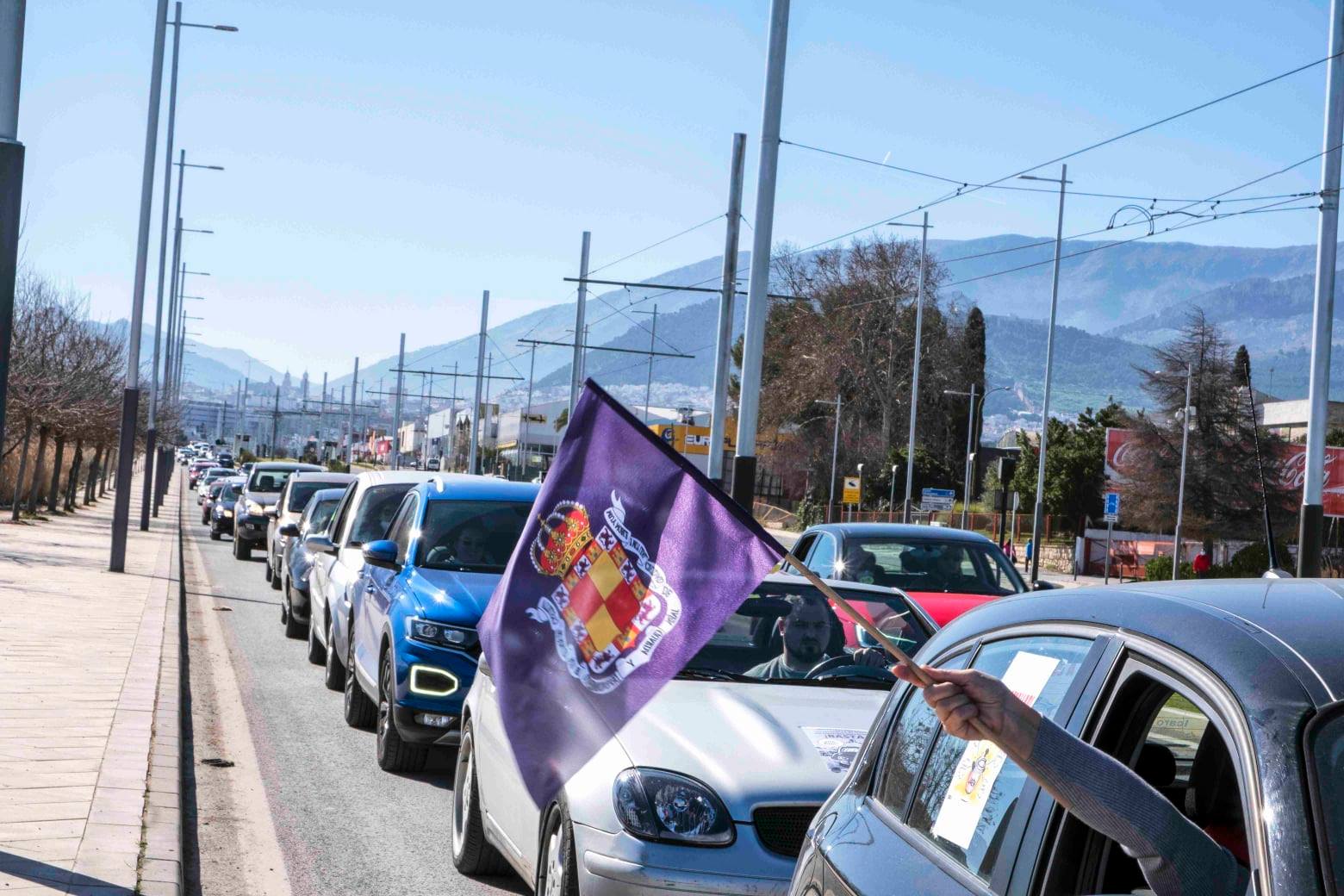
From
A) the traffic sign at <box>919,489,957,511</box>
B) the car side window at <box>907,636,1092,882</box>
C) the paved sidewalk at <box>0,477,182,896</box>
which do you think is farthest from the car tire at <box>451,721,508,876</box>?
the traffic sign at <box>919,489,957,511</box>

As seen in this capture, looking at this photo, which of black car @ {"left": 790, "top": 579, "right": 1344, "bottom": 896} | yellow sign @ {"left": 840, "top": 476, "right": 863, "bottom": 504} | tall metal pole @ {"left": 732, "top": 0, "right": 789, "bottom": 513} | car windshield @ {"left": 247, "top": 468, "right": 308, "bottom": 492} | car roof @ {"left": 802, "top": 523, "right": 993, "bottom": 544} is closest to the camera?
black car @ {"left": 790, "top": 579, "right": 1344, "bottom": 896}

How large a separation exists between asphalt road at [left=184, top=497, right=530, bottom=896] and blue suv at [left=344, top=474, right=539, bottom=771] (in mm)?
331

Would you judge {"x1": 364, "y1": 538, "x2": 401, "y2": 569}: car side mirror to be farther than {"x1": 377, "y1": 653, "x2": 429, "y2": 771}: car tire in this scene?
Yes

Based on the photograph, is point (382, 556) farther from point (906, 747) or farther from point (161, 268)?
point (161, 268)

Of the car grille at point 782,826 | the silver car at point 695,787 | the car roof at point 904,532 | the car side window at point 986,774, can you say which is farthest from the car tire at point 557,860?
the car roof at point 904,532

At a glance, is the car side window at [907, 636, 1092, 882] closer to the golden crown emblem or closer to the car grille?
the golden crown emblem

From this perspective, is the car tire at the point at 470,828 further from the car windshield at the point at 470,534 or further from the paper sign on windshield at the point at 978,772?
the paper sign on windshield at the point at 978,772

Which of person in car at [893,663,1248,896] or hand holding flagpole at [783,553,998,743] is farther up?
hand holding flagpole at [783,553,998,743]

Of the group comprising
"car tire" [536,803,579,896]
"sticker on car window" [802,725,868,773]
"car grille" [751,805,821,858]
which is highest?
"sticker on car window" [802,725,868,773]

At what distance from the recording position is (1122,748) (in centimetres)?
277

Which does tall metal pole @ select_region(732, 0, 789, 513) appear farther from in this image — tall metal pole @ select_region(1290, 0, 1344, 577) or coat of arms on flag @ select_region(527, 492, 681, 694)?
coat of arms on flag @ select_region(527, 492, 681, 694)

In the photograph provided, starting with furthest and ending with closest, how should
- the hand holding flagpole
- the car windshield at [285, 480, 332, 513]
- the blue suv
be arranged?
the car windshield at [285, 480, 332, 513]
the blue suv
the hand holding flagpole

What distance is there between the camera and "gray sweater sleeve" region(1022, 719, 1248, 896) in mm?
2400

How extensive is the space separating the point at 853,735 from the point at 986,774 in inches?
114
